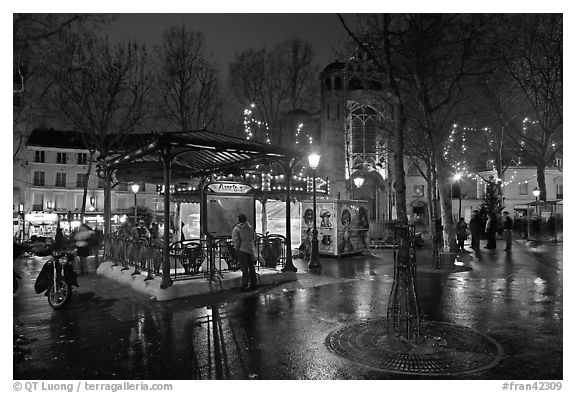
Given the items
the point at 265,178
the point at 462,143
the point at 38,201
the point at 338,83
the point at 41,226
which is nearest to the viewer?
the point at 265,178

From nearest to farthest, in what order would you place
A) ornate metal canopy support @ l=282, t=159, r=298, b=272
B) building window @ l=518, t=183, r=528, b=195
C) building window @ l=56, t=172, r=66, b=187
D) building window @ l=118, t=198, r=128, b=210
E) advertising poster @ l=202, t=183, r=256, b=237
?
ornate metal canopy support @ l=282, t=159, r=298, b=272 → advertising poster @ l=202, t=183, r=256, b=237 → building window @ l=518, t=183, r=528, b=195 → building window @ l=56, t=172, r=66, b=187 → building window @ l=118, t=198, r=128, b=210

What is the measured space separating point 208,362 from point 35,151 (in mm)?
60463

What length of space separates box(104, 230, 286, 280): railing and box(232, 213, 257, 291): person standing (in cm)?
67

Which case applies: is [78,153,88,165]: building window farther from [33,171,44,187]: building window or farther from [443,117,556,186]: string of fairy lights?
[443,117,556,186]: string of fairy lights

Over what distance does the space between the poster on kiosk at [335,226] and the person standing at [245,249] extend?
8.12 m

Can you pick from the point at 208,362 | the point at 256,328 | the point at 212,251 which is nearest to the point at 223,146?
the point at 212,251

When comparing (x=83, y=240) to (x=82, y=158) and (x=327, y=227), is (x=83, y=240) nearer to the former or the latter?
(x=327, y=227)

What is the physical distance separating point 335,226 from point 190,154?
26.7 feet

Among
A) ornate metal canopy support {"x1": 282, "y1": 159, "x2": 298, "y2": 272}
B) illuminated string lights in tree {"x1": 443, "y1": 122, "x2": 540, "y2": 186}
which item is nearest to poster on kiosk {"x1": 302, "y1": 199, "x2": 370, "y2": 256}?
ornate metal canopy support {"x1": 282, "y1": 159, "x2": 298, "y2": 272}

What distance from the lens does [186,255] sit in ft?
34.9

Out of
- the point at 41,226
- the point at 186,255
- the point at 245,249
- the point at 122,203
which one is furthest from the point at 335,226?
the point at 122,203

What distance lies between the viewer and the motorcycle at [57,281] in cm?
883

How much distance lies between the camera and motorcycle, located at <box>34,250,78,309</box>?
883 cm

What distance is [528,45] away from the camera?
721 inches
